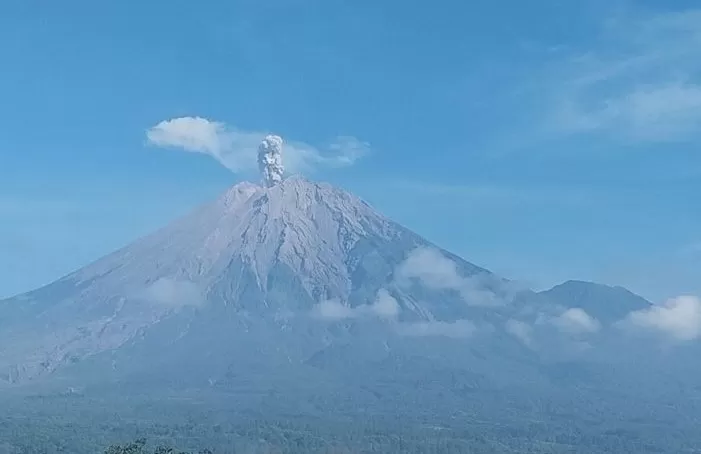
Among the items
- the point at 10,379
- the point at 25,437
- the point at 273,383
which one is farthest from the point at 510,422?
the point at 10,379

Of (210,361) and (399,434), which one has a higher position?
(210,361)

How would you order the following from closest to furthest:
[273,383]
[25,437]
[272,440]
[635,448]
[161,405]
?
1. [25,437]
2. [272,440]
3. [635,448]
4. [161,405]
5. [273,383]

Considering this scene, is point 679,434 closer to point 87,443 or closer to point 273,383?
point 273,383

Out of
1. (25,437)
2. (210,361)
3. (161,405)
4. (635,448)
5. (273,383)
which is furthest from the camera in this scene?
(210,361)

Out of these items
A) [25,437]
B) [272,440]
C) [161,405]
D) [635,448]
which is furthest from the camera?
[161,405]

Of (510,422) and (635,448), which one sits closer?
(635,448)

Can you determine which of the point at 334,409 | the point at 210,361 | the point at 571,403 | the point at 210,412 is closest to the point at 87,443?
the point at 210,412

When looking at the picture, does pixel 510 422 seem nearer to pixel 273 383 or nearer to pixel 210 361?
pixel 273 383

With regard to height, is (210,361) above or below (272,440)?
above

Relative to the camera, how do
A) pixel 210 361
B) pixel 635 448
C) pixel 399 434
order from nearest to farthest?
pixel 399 434, pixel 635 448, pixel 210 361

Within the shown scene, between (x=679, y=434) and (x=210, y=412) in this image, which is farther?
(x=679, y=434)
